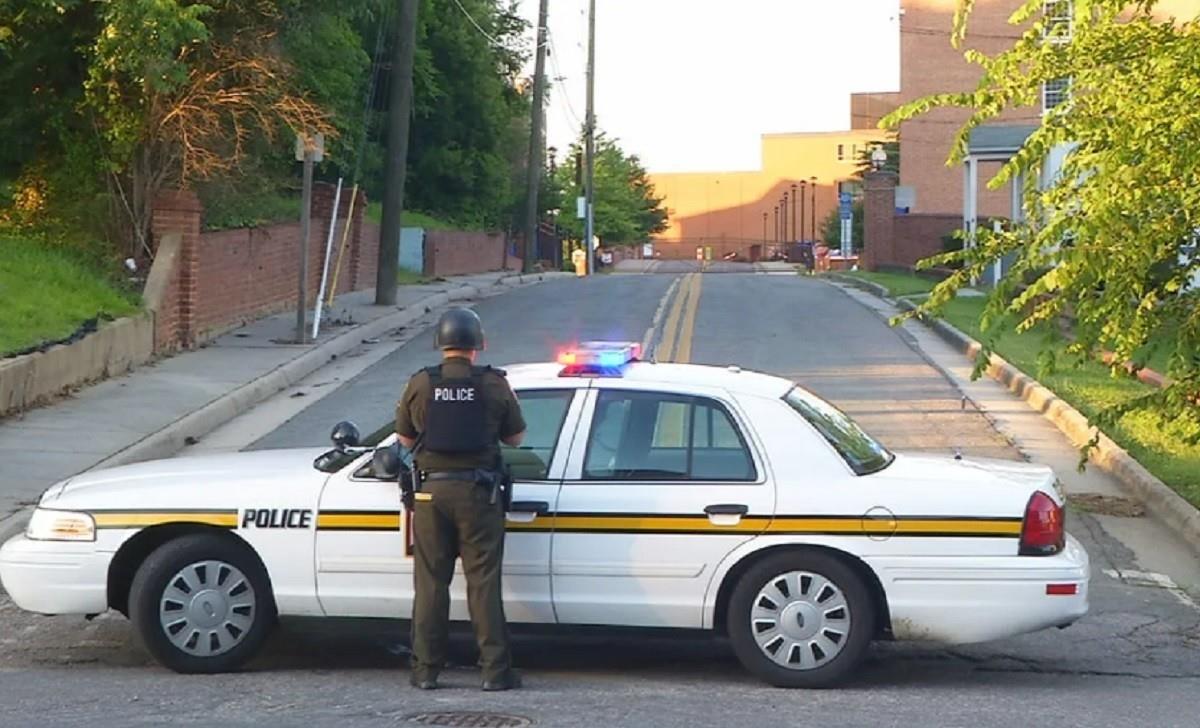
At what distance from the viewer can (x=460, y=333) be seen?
23.6ft

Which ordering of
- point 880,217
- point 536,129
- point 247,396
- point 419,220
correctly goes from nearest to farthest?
point 247,396
point 419,220
point 536,129
point 880,217

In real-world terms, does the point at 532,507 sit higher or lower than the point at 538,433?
lower

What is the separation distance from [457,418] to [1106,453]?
8.89 metres

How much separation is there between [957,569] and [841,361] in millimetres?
14377

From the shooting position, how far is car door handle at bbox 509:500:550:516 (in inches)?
291

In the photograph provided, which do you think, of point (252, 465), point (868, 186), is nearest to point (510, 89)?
point (868, 186)

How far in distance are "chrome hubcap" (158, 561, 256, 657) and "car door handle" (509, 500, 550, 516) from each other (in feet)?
4.21

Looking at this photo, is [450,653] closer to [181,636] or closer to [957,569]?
[181,636]

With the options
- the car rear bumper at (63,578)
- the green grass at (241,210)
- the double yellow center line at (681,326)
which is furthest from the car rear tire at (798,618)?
the green grass at (241,210)

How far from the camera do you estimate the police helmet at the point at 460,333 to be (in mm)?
7188

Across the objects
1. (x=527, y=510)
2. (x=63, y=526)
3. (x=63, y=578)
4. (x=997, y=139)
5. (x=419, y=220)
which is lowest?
(x=63, y=578)

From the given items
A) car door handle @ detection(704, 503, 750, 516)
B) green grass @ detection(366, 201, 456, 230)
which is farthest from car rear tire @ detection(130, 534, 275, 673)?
green grass @ detection(366, 201, 456, 230)

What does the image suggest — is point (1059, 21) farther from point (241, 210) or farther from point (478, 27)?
point (478, 27)

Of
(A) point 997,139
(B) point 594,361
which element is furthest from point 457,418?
(A) point 997,139
